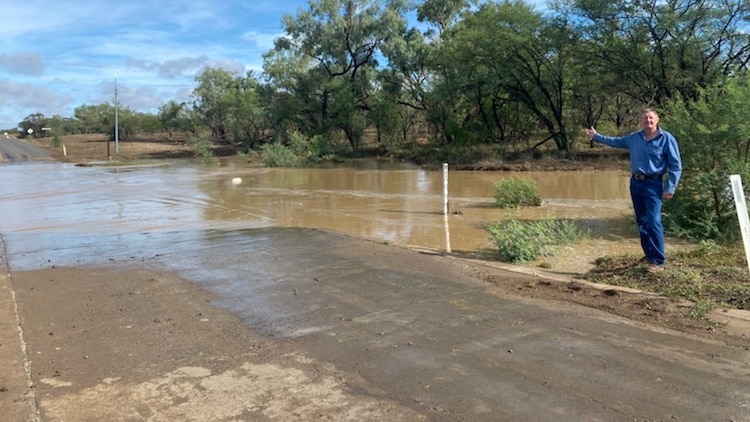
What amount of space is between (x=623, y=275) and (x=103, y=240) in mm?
9211

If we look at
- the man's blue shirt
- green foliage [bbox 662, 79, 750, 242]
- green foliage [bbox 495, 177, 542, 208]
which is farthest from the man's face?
green foliage [bbox 495, 177, 542, 208]

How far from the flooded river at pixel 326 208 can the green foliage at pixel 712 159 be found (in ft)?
3.48

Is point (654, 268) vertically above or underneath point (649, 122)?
underneath

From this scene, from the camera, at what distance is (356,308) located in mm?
5984

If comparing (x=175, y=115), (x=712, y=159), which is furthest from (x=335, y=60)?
(x=712, y=159)

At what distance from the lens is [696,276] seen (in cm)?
650

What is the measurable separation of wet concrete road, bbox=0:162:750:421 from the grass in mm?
987

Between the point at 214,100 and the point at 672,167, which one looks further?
the point at 214,100

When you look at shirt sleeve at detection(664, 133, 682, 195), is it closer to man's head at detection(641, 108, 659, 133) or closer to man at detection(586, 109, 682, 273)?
man at detection(586, 109, 682, 273)

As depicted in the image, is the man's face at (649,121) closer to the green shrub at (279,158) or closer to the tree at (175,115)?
the green shrub at (279,158)

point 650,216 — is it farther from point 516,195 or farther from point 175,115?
point 175,115

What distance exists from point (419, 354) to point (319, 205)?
1244 cm

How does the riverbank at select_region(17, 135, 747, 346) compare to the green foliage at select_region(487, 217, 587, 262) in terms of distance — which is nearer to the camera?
the riverbank at select_region(17, 135, 747, 346)

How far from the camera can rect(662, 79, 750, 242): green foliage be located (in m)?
8.88
